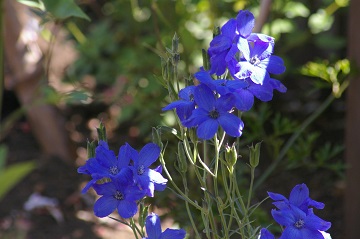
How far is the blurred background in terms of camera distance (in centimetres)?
263

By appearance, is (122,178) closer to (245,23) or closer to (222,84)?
(222,84)

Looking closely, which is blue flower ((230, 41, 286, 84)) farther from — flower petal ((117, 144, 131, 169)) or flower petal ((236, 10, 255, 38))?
flower petal ((117, 144, 131, 169))

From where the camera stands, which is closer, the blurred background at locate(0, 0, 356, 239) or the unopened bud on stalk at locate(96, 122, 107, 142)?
the unopened bud on stalk at locate(96, 122, 107, 142)

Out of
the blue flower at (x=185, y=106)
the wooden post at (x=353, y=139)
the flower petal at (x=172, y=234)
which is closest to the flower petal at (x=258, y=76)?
the blue flower at (x=185, y=106)

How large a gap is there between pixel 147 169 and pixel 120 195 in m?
0.07

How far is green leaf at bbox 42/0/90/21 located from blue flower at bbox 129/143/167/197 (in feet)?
2.11

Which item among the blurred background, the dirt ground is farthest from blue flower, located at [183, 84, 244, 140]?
the dirt ground

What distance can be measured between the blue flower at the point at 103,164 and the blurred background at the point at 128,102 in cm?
83

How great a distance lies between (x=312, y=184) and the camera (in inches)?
117

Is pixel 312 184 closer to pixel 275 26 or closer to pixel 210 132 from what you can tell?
pixel 275 26

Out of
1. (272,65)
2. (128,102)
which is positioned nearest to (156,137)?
(272,65)

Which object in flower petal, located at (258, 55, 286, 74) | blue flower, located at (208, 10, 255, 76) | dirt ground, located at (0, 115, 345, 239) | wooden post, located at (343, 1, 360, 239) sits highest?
blue flower, located at (208, 10, 255, 76)

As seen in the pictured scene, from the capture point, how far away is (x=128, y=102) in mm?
3273

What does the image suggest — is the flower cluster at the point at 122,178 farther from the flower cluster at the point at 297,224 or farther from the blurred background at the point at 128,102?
the blurred background at the point at 128,102
